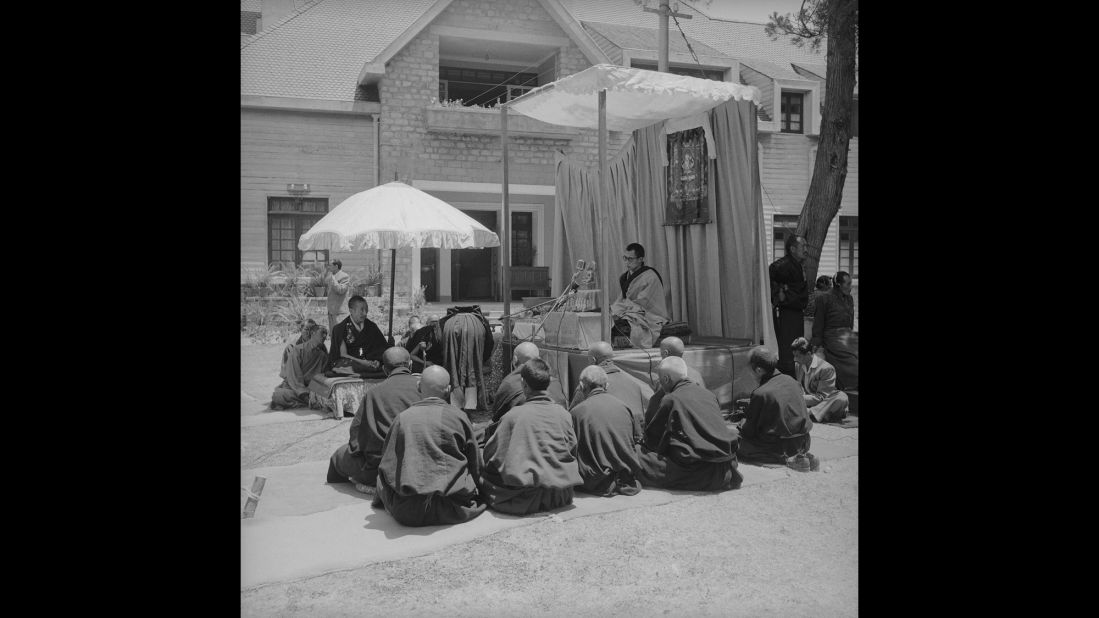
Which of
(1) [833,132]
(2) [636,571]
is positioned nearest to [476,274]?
(1) [833,132]

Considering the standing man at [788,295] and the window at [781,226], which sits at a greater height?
the window at [781,226]

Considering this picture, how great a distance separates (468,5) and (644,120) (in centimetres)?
759

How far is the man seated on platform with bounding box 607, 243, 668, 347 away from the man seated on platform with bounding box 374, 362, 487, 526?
3.26 m

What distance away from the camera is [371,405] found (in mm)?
5301

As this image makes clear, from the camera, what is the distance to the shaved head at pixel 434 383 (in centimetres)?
474

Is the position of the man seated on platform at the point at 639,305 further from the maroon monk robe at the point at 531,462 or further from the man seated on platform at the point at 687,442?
the maroon monk robe at the point at 531,462

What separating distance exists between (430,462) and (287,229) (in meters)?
10.6

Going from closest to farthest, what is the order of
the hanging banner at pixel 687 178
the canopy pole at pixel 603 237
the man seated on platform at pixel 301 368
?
the canopy pole at pixel 603 237
the man seated on platform at pixel 301 368
the hanging banner at pixel 687 178

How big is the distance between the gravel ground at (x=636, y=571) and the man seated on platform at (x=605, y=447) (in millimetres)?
330

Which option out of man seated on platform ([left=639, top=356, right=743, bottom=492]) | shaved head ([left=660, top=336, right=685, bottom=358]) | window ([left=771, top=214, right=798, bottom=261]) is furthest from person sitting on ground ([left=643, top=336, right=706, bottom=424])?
window ([left=771, top=214, right=798, bottom=261])

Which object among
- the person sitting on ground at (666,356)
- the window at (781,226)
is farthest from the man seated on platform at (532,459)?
the window at (781,226)

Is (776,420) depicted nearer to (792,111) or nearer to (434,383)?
(434,383)
